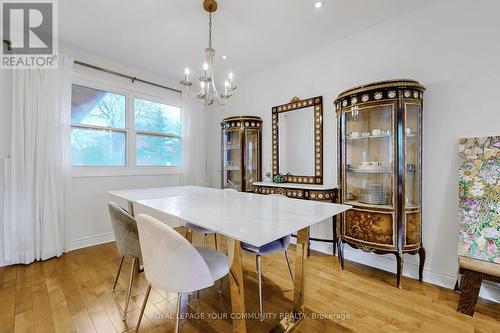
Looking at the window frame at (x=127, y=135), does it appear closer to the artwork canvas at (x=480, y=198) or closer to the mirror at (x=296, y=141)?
the mirror at (x=296, y=141)

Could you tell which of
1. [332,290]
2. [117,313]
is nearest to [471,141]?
[332,290]

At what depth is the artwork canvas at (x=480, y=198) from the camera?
1.75 m

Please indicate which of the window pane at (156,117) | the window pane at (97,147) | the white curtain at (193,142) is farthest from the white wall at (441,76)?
the window pane at (97,147)

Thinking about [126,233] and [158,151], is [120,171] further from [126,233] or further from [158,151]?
[126,233]

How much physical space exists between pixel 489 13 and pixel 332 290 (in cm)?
276

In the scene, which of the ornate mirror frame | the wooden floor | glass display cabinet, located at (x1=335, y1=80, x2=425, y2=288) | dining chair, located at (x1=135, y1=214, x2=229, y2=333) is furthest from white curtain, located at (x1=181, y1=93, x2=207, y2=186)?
dining chair, located at (x1=135, y1=214, x2=229, y2=333)

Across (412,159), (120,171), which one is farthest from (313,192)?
(120,171)

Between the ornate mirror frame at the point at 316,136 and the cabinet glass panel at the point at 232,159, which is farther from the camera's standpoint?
the cabinet glass panel at the point at 232,159

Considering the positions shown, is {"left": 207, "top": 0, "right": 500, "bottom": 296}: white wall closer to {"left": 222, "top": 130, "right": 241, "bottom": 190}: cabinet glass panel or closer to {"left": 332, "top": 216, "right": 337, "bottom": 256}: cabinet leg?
{"left": 332, "top": 216, "right": 337, "bottom": 256}: cabinet leg

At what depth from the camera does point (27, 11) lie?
7.18 ft

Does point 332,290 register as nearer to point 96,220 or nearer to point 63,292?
point 63,292

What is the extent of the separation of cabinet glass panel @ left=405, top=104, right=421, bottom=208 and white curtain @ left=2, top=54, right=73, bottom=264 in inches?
154

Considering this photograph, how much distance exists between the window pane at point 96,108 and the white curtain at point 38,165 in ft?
0.83

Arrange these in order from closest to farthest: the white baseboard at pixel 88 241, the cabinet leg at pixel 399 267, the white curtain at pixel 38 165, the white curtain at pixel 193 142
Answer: the cabinet leg at pixel 399 267 → the white curtain at pixel 38 165 → the white baseboard at pixel 88 241 → the white curtain at pixel 193 142
